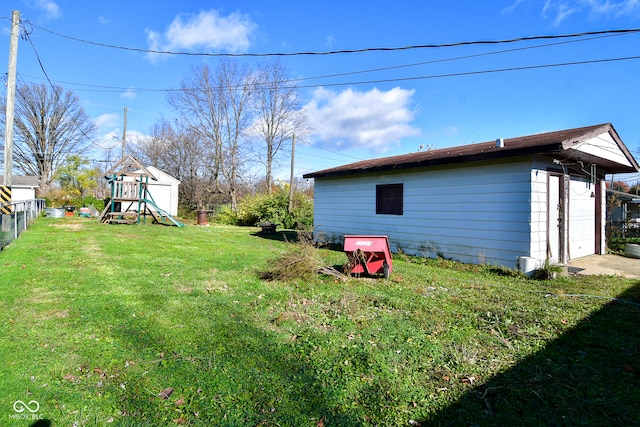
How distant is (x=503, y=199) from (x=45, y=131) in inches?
1630

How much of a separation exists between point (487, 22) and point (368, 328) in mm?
7908

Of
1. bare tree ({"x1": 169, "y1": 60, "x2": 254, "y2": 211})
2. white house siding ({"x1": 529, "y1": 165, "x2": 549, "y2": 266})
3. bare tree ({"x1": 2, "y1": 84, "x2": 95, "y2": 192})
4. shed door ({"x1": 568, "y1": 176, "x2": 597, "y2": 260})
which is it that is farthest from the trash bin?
bare tree ({"x1": 2, "y1": 84, "x2": 95, "y2": 192})

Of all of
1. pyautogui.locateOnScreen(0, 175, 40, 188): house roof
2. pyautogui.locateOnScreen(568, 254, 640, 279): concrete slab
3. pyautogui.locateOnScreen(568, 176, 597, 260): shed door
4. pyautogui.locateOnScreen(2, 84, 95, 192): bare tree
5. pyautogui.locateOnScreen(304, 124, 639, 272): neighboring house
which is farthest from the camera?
pyautogui.locateOnScreen(2, 84, 95, 192): bare tree

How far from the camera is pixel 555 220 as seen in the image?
295 inches

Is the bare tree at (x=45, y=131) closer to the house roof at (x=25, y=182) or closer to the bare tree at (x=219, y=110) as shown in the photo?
the house roof at (x=25, y=182)

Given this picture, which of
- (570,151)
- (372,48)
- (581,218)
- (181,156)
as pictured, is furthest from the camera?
(181,156)

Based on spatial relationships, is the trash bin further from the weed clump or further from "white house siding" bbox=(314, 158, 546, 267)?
"white house siding" bbox=(314, 158, 546, 267)

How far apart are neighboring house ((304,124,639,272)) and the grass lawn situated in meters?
1.68

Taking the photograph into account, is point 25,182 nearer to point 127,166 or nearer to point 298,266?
point 127,166

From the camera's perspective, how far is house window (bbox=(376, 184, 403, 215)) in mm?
9758

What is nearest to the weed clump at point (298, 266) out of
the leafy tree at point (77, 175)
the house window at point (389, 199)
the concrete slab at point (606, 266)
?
the house window at point (389, 199)

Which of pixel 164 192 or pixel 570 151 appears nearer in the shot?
pixel 570 151

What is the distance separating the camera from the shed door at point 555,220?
7.33 metres

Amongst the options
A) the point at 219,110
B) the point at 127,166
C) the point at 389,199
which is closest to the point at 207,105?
the point at 219,110
